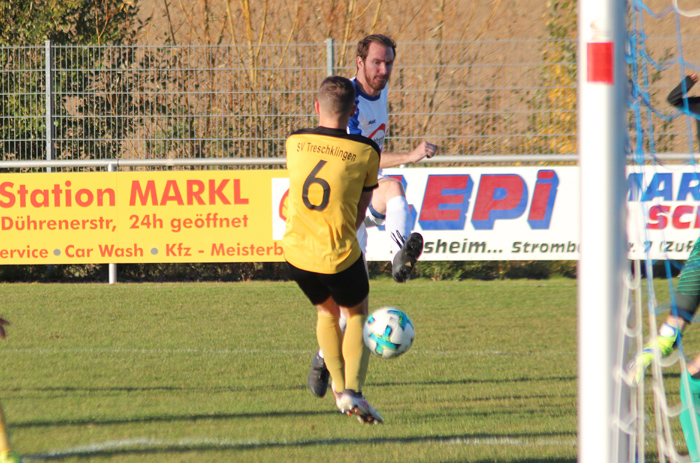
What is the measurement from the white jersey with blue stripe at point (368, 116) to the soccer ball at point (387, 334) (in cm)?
118

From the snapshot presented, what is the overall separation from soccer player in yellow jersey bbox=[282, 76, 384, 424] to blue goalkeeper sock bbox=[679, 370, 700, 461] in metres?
1.53

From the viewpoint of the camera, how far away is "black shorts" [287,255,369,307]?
454 cm

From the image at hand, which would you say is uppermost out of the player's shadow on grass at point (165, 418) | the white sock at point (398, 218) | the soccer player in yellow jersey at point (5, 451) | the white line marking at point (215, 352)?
the white sock at point (398, 218)

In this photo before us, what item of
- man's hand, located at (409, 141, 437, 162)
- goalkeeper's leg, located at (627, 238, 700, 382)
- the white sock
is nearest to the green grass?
goalkeeper's leg, located at (627, 238, 700, 382)

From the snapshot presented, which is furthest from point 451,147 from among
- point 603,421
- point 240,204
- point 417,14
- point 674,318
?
point 603,421

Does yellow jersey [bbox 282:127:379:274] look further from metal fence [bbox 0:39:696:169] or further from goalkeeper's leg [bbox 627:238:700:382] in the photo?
metal fence [bbox 0:39:696:169]

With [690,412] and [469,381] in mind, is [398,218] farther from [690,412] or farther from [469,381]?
[690,412]

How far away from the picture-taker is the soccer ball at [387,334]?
4891 mm

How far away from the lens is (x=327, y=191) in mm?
4441

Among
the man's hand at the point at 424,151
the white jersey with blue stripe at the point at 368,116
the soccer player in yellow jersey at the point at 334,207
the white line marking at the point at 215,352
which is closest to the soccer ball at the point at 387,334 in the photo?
the soccer player in yellow jersey at the point at 334,207

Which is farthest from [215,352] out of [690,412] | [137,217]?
[137,217]

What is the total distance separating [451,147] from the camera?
11289mm

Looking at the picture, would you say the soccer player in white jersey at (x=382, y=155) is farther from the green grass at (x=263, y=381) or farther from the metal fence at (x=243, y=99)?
the metal fence at (x=243, y=99)

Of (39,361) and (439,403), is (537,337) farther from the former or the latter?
(39,361)
